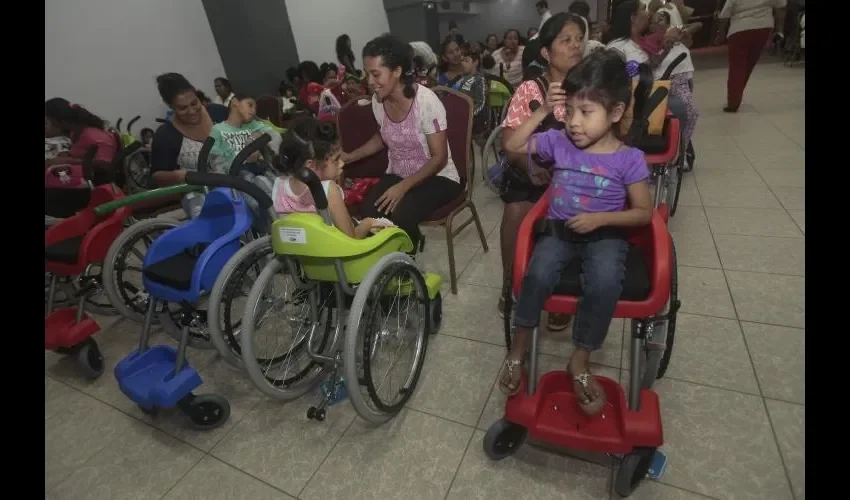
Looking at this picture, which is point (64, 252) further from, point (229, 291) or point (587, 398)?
point (587, 398)

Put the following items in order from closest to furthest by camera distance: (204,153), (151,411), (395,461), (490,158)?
(395,461) → (204,153) → (151,411) → (490,158)

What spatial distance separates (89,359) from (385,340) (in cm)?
133

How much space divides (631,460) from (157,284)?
1551 mm

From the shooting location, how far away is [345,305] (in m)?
1.52

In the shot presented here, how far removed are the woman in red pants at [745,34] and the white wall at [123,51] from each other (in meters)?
6.02

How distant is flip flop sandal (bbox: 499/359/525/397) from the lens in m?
1.20

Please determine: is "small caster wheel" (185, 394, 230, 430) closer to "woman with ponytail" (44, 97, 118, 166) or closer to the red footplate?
the red footplate

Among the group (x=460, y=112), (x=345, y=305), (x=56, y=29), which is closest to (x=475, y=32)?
(x=56, y=29)

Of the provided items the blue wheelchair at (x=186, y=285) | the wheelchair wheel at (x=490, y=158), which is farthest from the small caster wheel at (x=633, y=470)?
the blue wheelchair at (x=186, y=285)

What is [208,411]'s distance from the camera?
4.99 feet

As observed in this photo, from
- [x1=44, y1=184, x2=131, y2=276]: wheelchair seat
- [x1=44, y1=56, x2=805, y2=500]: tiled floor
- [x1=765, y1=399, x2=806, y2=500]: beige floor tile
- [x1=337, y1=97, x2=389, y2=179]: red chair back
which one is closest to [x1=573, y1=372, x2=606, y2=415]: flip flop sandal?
[x1=44, y1=56, x2=805, y2=500]: tiled floor

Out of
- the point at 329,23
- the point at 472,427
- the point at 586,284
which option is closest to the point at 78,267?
the point at 472,427

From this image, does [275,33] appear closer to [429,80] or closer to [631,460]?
[429,80]

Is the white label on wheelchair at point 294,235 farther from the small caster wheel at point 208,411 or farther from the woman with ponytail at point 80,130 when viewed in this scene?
the woman with ponytail at point 80,130
